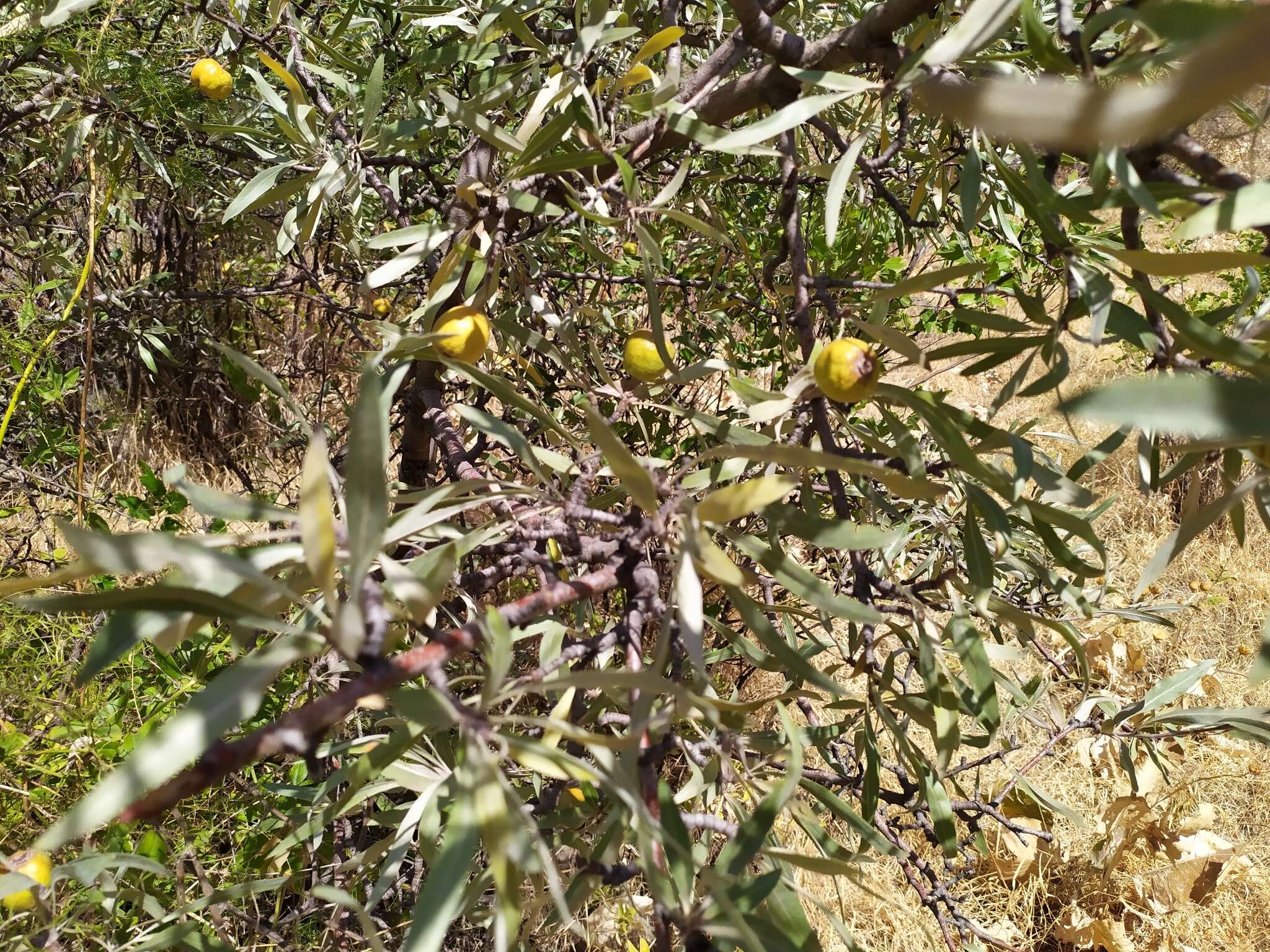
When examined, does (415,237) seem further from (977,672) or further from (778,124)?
(977,672)

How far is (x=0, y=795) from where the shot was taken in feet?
3.12

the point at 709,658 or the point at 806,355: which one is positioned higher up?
the point at 806,355

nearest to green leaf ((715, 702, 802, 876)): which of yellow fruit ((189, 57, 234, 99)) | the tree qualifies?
the tree

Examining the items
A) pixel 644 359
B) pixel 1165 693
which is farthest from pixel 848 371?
pixel 1165 693

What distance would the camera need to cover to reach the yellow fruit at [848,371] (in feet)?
1.62

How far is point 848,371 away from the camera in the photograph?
49cm

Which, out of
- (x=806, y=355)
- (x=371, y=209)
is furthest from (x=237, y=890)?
(x=371, y=209)

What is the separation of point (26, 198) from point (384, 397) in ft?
6.40

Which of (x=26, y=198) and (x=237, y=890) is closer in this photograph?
(x=237, y=890)

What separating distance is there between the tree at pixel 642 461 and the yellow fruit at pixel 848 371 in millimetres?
22

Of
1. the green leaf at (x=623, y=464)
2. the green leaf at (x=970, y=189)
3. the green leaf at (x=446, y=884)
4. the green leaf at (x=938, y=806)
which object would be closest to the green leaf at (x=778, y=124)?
the green leaf at (x=970, y=189)

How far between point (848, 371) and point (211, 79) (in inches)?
37.1

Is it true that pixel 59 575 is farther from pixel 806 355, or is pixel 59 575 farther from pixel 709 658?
pixel 709 658

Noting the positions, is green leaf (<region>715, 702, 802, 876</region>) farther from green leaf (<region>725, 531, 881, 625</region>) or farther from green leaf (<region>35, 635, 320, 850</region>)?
green leaf (<region>35, 635, 320, 850</region>)
